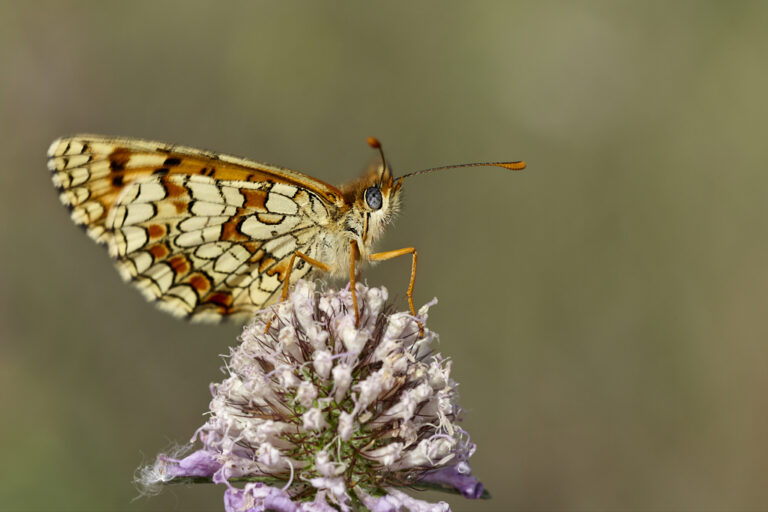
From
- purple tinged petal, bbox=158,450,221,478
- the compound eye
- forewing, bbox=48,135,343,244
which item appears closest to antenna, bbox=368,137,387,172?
the compound eye

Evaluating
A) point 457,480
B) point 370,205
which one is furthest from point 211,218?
point 457,480

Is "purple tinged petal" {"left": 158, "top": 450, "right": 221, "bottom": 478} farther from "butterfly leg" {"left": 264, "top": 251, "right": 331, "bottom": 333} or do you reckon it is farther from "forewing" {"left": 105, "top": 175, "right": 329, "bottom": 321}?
"forewing" {"left": 105, "top": 175, "right": 329, "bottom": 321}

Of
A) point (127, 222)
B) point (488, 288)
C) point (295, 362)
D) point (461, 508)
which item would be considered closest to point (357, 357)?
point (295, 362)

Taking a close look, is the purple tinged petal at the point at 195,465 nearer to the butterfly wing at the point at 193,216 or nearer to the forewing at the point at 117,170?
the butterfly wing at the point at 193,216

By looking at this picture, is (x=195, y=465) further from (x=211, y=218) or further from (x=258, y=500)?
(x=211, y=218)

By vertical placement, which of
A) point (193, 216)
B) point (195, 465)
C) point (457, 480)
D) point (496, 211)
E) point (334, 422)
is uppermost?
point (193, 216)
